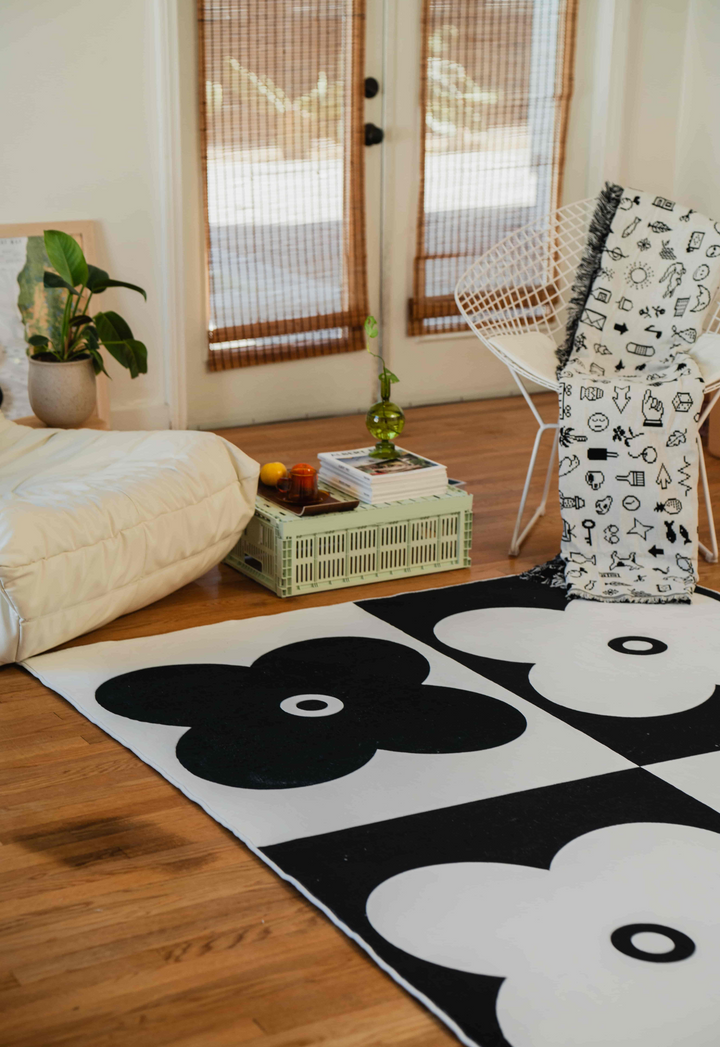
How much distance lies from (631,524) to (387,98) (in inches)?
91.2

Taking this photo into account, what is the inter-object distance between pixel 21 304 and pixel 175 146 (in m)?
0.77

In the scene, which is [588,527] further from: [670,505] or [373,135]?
[373,135]

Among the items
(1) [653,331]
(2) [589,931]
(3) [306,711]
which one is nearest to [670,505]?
(1) [653,331]

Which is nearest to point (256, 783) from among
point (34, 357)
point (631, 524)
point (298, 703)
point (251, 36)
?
point (298, 703)

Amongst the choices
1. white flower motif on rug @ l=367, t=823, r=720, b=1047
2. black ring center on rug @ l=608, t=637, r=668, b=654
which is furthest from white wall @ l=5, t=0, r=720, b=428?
white flower motif on rug @ l=367, t=823, r=720, b=1047

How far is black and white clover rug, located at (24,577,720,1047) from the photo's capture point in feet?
5.31

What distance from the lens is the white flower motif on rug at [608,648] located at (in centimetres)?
245

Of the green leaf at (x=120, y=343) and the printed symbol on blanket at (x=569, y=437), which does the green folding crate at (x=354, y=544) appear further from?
the green leaf at (x=120, y=343)

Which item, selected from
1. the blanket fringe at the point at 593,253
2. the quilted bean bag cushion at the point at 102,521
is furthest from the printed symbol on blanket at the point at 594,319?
the quilted bean bag cushion at the point at 102,521

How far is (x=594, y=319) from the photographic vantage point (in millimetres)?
3428

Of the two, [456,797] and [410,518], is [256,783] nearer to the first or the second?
[456,797]

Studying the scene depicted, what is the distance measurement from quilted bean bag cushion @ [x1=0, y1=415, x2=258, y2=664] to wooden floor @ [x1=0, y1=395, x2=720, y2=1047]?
7.5 inches

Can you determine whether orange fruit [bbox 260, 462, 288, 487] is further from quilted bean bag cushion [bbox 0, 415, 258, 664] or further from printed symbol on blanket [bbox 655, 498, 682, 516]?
printed symbol on blanket [bbox 655, 498, 682, 516]

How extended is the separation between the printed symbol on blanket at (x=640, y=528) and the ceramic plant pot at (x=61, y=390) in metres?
1.71
